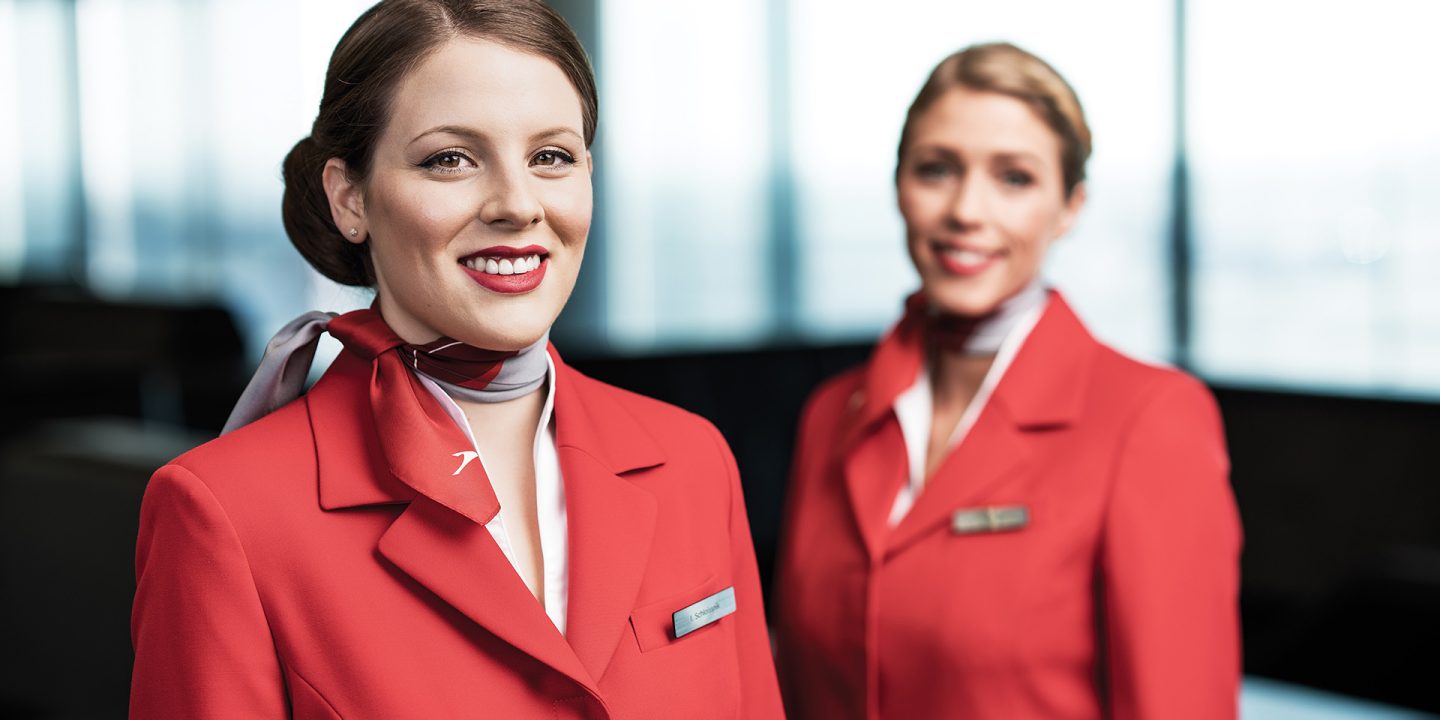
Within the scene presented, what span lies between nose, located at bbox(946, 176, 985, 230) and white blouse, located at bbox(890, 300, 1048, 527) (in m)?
0.18

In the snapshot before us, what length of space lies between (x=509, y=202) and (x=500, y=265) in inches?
2.2

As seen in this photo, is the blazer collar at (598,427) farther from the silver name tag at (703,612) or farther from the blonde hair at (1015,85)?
the blonde hair at (1015,85)

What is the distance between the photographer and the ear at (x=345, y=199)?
1183 mm

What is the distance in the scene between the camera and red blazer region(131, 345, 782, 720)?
3.52ft

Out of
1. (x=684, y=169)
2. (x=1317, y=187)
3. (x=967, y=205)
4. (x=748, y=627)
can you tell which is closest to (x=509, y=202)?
(x=748, y=627)

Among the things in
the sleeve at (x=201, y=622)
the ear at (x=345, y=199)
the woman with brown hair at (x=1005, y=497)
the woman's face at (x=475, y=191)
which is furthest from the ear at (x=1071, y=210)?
the sleeve at (x=201, y=622)

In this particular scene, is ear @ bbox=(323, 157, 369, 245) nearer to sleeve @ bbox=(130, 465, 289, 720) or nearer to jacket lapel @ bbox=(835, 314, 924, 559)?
sleeve @ bbox=(130, 465, 289, 720)

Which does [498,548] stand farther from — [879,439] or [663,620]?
[879,439]

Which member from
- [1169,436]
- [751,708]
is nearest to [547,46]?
[751,708]

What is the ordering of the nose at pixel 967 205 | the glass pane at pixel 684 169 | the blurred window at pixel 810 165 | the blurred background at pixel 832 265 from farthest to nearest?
1. the glass pane at pixel 684 169
2. the blurred window at pixel 810 165
3. the blurred background at pixel 832 265
4. the nose at pixel 967 205

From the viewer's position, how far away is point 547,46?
3.79 ft

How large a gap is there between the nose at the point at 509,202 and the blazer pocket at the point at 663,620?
0.36m

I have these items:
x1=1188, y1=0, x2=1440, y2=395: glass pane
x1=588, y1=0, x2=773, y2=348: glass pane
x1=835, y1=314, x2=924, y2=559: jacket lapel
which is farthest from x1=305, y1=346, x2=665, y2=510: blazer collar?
x1=588, y1=0, x2=773, y2=348: glass pane

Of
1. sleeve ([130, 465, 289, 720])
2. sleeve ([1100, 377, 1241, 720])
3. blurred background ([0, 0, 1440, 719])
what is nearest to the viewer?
sleeve ([130, 465, 289, 720])
